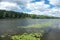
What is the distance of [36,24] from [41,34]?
0.17 m

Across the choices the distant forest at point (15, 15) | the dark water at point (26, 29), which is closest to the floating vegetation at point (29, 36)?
the dark water at point (26, 29)

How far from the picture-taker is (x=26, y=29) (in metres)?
2.03

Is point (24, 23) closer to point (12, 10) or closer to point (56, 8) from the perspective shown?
point (12, 10)

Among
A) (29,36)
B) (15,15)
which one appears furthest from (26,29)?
(15,15)

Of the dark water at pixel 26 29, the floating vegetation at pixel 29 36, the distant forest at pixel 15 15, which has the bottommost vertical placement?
the floating vegetation at pixel 29 36

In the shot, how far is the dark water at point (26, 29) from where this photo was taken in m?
2.01

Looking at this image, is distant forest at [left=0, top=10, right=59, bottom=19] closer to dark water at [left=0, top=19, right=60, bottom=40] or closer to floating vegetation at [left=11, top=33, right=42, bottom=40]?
dark water at [left=0, top=19, right=60, bottom=40]

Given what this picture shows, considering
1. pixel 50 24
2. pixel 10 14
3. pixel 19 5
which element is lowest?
pixel 50 24

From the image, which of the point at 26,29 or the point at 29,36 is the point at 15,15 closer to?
the point at 26,29

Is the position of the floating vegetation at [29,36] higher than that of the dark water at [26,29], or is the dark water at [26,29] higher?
the dark water at [26,29]

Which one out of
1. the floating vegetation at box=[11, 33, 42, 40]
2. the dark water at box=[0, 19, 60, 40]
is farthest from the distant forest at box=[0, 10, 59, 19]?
the floating vegetation at box=[11, 33, 42, 40]

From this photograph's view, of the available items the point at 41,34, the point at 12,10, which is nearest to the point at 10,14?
the point at 12,10

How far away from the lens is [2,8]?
202 cm

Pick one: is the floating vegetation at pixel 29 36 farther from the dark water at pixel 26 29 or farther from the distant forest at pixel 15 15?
Result: the distant forest at pixel 15 15
